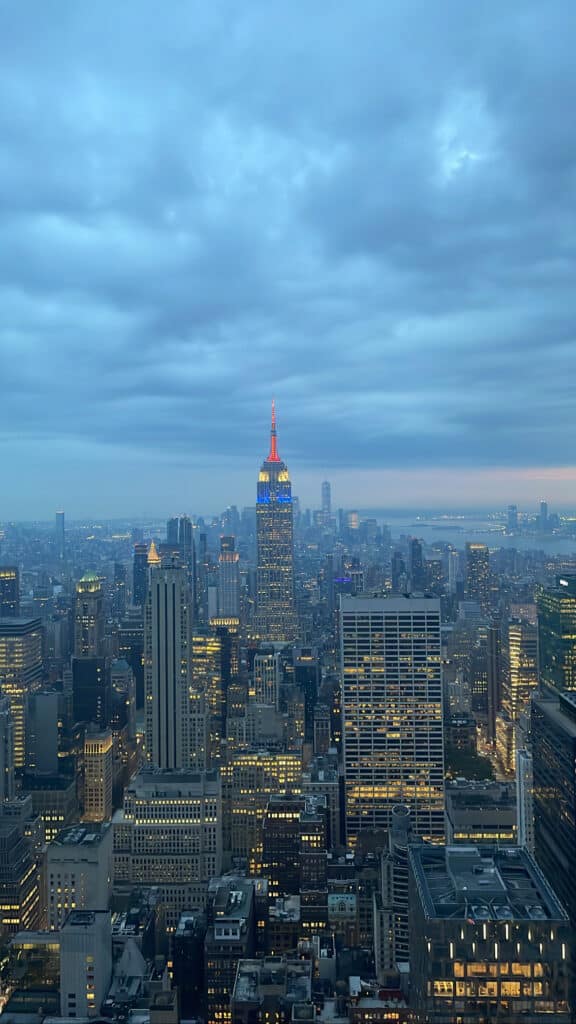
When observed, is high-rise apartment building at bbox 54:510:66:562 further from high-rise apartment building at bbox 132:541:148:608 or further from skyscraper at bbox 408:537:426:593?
skyscraper at bbox 408:537:426:593

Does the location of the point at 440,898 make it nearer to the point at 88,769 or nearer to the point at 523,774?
the point at 523,774

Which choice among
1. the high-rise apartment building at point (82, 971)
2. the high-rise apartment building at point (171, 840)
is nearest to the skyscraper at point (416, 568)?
the high-rise apartment building at point (171, 840)

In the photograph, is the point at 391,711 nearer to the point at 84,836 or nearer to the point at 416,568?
the point at 84,836

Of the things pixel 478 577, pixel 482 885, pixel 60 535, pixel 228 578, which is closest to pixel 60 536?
pixel 60 535

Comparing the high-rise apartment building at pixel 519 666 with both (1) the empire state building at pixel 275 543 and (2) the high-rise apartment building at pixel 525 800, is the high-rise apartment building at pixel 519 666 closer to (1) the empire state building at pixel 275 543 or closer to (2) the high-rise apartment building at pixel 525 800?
(2) the high-rise apartment building at pixel 525 800

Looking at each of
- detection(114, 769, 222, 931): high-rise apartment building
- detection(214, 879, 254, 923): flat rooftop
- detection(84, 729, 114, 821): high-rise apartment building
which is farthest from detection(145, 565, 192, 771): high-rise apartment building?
detection(214, 879, 254, 923): flat rooftop
